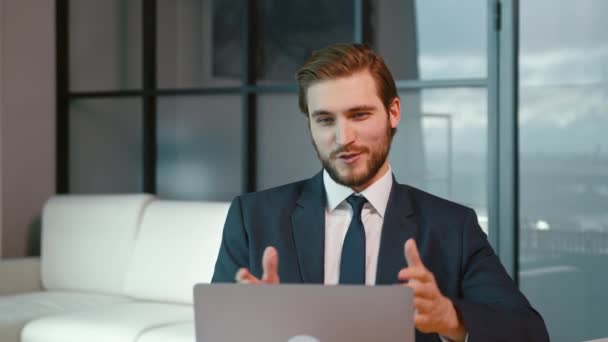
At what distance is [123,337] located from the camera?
3707mm

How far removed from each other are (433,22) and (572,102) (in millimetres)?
684

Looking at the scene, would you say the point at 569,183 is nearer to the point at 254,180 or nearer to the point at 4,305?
the point at 254,180

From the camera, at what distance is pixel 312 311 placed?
1.37 meters

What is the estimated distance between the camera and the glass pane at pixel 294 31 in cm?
437

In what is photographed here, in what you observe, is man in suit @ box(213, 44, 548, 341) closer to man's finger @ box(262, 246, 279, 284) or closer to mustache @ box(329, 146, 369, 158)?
mustache @ box(329, 146, 369, 158)

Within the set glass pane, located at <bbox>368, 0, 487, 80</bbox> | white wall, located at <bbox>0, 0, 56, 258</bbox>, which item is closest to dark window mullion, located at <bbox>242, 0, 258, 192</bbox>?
glass pane, located at <bbox>368, 0, 487, 80</bbox>

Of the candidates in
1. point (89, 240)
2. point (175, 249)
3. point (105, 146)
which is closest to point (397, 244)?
point (175, 249)

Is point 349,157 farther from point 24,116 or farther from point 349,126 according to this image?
point 24,116

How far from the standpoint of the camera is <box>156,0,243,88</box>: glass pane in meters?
4.78

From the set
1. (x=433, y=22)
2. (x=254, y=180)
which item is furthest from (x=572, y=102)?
(x=254, y=180)

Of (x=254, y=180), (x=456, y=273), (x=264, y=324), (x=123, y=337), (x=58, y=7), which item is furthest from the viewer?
(x=58, y=7)

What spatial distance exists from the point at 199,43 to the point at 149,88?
17.3 inches

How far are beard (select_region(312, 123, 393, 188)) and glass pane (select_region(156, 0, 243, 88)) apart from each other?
3.02 metres

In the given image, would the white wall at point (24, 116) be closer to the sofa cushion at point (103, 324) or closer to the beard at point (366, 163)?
the sofa cushion at point (103, 324)
